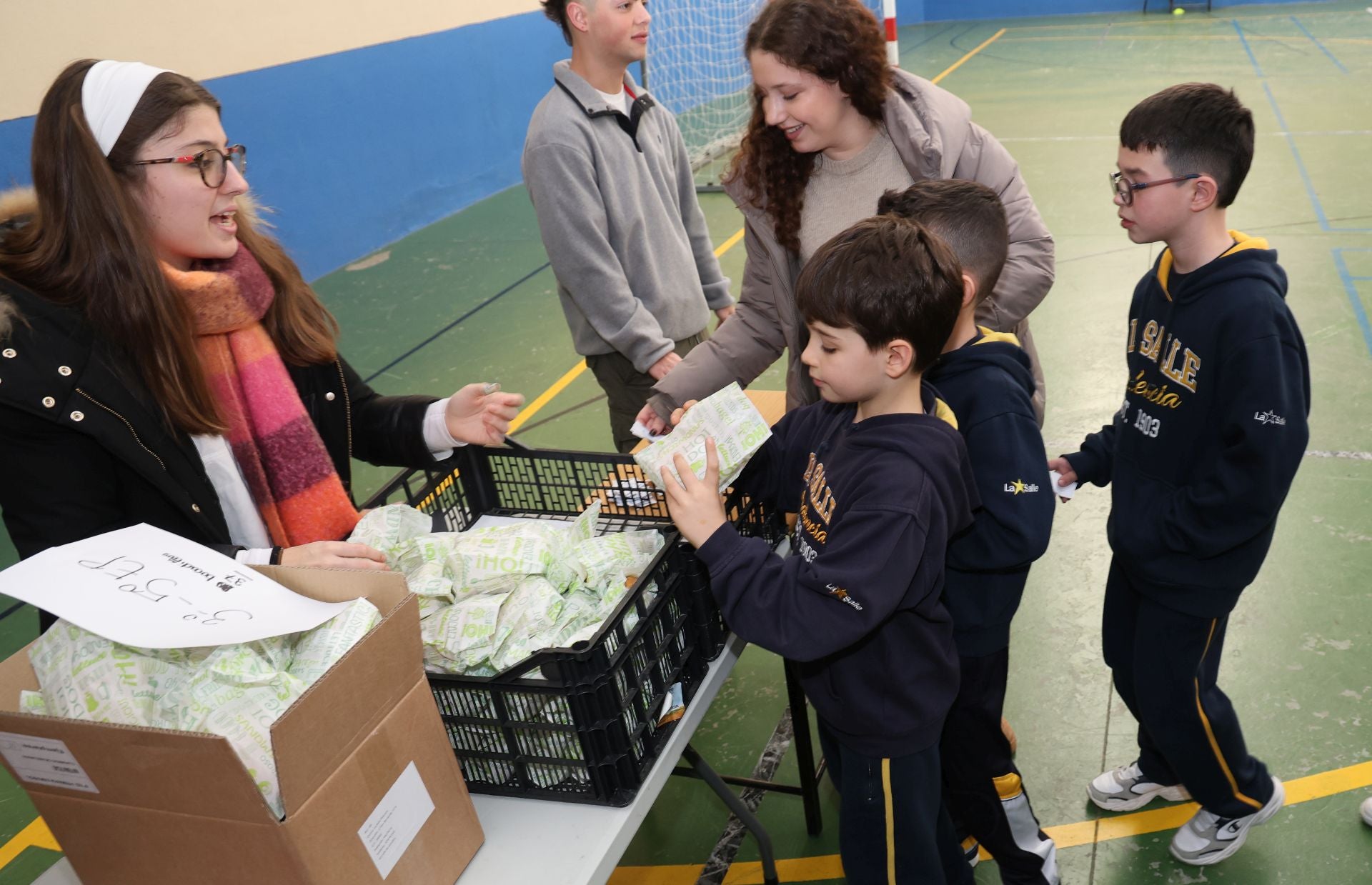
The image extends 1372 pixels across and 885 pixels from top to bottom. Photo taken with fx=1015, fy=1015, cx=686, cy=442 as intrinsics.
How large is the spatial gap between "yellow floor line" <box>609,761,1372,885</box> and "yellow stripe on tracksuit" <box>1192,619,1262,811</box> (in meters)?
0.22

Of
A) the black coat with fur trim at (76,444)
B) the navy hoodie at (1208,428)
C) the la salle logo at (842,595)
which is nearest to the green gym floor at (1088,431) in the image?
the navy hoodie at (1208,428)

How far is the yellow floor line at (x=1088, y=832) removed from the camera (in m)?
2.35

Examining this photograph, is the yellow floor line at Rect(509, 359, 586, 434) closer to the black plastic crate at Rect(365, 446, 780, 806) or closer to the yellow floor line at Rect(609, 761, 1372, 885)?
the yellow floor line at Rect(609, 761, 1372, 885)

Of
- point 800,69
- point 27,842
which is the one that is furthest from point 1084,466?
point 27,842

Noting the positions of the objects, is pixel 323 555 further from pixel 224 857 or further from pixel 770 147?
pixel 770 147

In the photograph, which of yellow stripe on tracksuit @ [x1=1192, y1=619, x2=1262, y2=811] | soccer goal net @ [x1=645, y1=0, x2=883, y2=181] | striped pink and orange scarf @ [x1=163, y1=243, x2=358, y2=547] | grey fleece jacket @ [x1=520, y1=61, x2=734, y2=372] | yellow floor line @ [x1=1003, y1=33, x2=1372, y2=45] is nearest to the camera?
striped pink and orange scarf @ [x1=163, y1=243, x2=358, y2=547]

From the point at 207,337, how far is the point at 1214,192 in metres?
1.86

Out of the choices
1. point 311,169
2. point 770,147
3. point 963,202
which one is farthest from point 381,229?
point 963,202

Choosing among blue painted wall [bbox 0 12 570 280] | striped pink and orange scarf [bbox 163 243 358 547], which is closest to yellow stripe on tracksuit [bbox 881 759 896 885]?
striped pink and orange scarf [bbox 163 243 358 547]

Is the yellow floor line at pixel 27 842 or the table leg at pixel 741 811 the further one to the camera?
the yellow floor line at pixel 27 842

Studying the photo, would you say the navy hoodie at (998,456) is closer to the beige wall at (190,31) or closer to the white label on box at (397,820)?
the white label on box at (397,820)

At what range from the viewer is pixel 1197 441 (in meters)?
1.91

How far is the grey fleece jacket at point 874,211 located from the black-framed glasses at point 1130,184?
0.77 feet

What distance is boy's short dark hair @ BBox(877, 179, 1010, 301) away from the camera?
6.12ft
